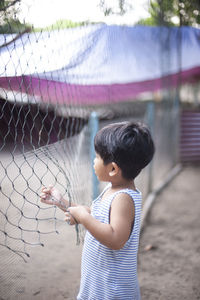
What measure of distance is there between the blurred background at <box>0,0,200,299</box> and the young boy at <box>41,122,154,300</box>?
0.23m

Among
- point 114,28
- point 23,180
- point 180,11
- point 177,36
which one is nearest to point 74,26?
point 114,28

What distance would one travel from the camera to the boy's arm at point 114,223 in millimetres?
1297

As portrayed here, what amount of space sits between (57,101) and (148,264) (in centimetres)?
166

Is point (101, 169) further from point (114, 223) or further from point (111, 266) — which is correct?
point (111, 266)

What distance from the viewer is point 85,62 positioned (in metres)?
2.09

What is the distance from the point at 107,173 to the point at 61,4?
0.92 meters

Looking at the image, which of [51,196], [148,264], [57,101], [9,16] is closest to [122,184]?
[51,196]

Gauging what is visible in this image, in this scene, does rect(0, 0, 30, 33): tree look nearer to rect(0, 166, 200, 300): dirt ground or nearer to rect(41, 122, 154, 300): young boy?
rect(41, 122, 154, 300): young boy

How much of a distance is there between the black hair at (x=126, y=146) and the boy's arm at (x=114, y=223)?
12 cm

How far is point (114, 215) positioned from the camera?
1328 millimetres

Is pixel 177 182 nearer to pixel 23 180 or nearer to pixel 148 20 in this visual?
pixel 148 20

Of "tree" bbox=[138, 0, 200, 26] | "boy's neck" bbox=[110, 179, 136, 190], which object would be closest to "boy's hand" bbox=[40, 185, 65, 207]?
"boy's neck" bbox=[110, 179, 136, 190]

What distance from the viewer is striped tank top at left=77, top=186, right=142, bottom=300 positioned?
4.69 ft

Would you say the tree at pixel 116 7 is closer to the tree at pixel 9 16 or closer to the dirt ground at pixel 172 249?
the tree at pixel 9 16
